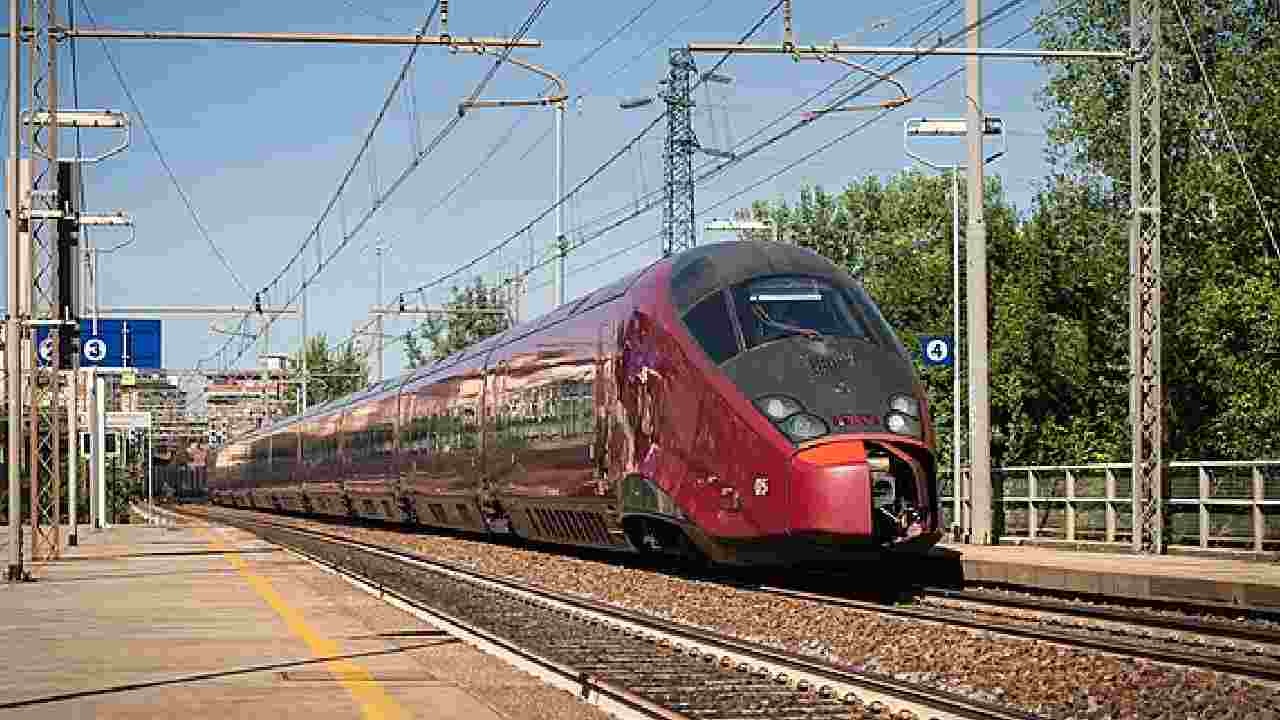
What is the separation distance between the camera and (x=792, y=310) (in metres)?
20.1

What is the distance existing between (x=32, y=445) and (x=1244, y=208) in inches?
1064

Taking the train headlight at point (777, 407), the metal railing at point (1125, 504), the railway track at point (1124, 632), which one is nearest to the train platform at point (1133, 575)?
the metal railing at point (1125, 504)

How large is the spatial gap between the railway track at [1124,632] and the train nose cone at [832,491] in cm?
81

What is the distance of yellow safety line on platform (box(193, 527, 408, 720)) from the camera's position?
10.3 meters

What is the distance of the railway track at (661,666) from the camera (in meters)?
10.6

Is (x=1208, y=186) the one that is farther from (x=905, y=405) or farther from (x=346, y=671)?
(x=346, y=671)

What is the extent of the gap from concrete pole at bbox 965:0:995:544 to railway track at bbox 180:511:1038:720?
10947mm

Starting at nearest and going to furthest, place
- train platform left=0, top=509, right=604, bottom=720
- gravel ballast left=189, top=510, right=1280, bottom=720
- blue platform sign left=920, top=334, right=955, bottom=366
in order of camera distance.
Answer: train platform left=0, top=509, right=604, bottom=720, gravel ballast left=189, top=510, right=1280, bottom=720, blue platform sign left=920, top=334, right=955, bottom=366

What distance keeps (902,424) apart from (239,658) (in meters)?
7.87

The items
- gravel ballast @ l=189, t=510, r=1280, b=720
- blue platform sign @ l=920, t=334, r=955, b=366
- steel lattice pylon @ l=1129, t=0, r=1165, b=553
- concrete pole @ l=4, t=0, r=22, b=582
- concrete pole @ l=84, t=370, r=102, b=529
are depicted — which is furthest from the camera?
concrete pole @ l=84, t=370, r=102, b=529

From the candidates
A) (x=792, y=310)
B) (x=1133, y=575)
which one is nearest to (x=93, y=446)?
(x=792, y=310)

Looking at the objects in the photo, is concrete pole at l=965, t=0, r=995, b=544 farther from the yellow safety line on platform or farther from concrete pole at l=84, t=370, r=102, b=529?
concrete pole at l=84, t=370, r=102, b=529

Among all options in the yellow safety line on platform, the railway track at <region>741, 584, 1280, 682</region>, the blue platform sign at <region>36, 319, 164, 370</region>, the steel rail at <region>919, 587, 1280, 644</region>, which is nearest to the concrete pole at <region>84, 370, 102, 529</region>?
the blue platform sign at <region>36, 319, 164, 370</region>

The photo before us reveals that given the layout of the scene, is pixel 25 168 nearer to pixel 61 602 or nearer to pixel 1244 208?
pixel 61 602
